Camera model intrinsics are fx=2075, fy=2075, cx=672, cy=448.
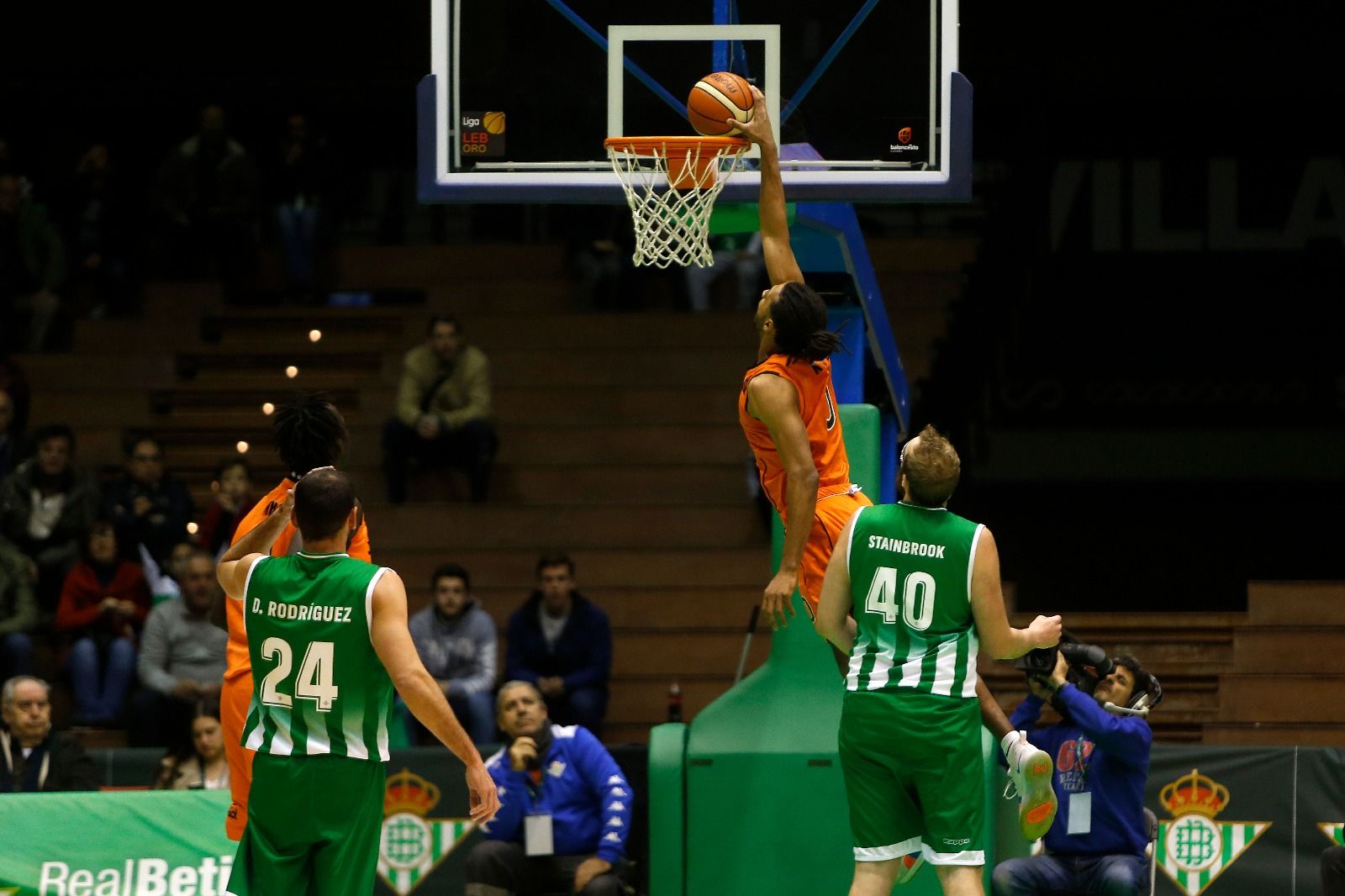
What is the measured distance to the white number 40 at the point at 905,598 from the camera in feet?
21.7

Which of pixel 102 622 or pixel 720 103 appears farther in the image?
pixel 102 622

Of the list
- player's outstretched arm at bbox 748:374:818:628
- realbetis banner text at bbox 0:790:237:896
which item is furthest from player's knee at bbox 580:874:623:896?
player's outstretched arm at bbox 748:374:818:628

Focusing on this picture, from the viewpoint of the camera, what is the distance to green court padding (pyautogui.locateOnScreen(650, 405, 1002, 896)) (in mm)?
8391

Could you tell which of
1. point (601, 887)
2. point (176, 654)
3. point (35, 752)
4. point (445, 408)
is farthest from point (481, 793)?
point (445, 408)

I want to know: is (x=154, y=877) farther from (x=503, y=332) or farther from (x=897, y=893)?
(x=503, y=332)

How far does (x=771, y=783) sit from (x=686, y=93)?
9.15ft

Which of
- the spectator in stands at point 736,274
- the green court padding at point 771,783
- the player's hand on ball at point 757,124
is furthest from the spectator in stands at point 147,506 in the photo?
the player's hand on ball at point 757,124

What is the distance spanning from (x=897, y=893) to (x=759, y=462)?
1.95 m

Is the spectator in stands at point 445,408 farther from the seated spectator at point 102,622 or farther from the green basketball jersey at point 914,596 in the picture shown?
the green basketball jersey at point 914,596

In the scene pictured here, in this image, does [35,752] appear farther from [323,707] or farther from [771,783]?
[323,707]

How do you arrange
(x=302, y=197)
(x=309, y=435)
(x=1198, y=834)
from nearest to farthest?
(x=309, y=435)
(x=1198, y=834)
(x=302, y=197)

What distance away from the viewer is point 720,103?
7.27m

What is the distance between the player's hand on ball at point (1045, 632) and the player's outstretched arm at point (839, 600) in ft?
1.97

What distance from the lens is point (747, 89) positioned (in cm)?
732
